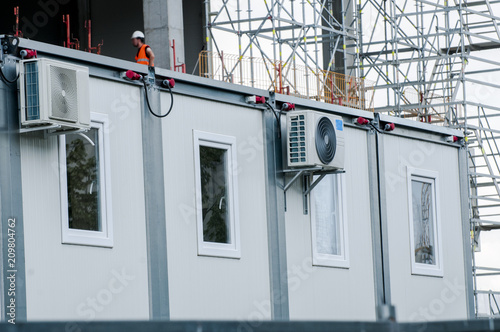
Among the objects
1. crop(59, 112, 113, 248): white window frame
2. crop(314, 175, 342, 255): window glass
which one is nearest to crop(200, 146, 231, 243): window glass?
crop(59, 112, 113, 248): white window frame

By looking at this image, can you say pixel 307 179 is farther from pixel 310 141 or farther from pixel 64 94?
pixel 64 94

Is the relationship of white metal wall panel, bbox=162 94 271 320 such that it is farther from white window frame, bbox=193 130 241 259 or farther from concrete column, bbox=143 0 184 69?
concrete column, bbox=143 0 184 69

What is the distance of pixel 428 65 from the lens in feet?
106

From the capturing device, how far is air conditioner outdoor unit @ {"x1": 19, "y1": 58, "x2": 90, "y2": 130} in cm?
1149

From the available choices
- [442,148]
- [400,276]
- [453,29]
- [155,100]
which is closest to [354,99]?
[453,29]

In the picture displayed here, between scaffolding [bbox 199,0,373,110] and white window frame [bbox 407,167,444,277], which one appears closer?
white window frame [bbox 407,167,444,277]

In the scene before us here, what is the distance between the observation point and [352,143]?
55.4 ft

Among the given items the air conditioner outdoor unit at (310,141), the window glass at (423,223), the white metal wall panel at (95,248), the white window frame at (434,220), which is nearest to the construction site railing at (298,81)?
the white window frame at (434,220)

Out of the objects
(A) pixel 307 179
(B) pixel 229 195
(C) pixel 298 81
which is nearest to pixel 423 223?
(A) pixel 307 179

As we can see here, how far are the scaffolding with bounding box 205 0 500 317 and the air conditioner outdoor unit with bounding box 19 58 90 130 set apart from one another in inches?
635

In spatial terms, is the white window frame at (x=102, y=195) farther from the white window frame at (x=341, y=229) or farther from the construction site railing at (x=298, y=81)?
the construction site railing at (x=298, y=81)

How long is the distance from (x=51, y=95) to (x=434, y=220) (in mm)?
9224

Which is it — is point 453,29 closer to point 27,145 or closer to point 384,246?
point 384,246

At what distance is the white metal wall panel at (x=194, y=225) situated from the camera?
1354 cm
